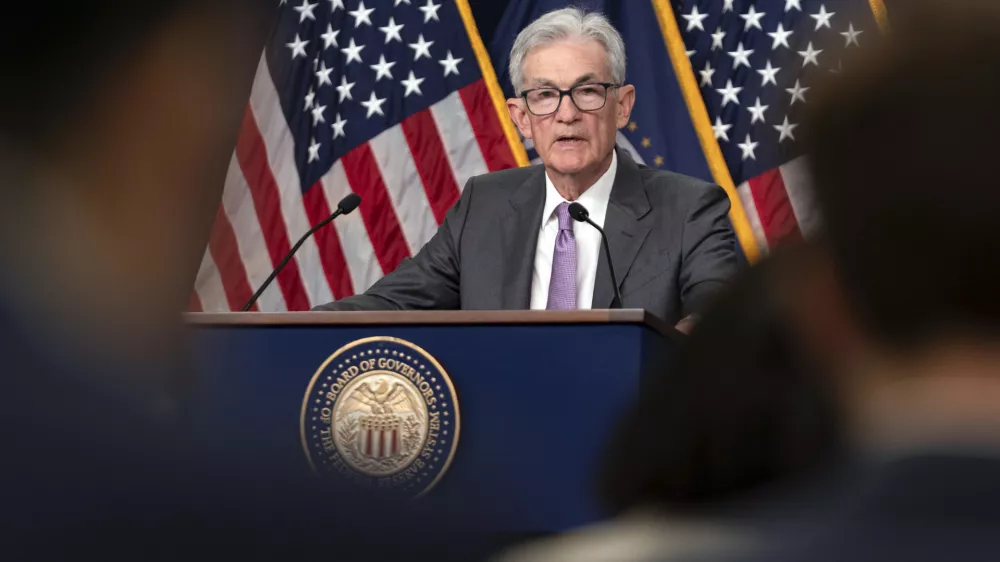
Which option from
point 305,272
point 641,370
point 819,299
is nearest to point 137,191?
point 819,299

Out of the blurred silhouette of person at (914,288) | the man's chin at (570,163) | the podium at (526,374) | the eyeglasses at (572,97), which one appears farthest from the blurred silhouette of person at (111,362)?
the eyeglasses at (572,97)

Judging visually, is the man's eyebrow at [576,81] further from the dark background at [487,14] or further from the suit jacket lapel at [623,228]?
the dark background at [487,14]

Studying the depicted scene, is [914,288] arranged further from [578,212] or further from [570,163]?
[570,163]

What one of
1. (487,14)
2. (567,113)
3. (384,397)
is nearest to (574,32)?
(567,113)

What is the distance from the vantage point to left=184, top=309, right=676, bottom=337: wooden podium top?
2318mm

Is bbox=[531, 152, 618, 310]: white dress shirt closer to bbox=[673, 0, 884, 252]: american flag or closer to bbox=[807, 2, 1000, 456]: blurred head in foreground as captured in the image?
bbox=[673, 0, 884, 252]: american flag

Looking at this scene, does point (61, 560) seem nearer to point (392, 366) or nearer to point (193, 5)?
point (193, 5)

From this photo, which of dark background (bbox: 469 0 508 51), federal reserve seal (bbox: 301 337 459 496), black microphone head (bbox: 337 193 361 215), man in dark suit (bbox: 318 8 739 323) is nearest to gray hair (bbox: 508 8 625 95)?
man in dark suit (bbox: 318 8 739 323)

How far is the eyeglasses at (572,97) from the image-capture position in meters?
3.87

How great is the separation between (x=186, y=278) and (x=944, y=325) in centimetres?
26

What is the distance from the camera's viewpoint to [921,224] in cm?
41

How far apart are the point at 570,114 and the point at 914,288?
346 centimetres

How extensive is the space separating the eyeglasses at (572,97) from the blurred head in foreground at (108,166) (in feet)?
11.2

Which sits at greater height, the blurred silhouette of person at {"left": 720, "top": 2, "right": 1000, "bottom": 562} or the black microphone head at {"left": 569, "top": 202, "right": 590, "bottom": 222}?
the black microphone head at {"left": 569, "top": 202, "right": 590, "bottom": 222}
